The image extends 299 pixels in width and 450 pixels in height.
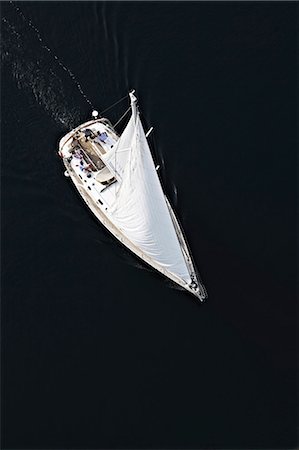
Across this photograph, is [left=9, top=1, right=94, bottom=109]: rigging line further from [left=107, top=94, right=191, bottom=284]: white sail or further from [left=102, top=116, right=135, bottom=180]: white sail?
[left=107, top=94, right=191, bottom=284]: white sail

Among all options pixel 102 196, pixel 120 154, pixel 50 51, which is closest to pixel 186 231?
pixel 102 196

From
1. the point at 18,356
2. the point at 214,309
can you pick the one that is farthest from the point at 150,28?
the point at 18,356

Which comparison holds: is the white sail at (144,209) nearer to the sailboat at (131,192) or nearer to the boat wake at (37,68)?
the sailboat at (131,192)

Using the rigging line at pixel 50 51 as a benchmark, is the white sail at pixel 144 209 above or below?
below

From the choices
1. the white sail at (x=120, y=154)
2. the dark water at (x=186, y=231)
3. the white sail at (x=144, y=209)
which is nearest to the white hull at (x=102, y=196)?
the white sail at (x=144, y=209)

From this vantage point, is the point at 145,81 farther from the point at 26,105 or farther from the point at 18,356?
the point at 18,356

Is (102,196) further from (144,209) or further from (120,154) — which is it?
(144,209)
